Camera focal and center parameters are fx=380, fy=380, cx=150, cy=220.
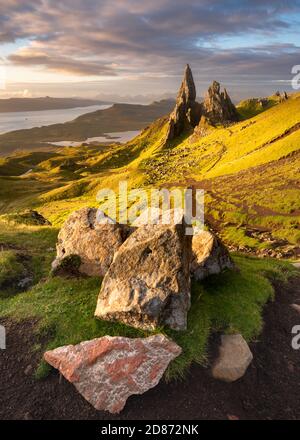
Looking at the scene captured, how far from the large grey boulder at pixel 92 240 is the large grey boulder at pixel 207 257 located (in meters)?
4.35

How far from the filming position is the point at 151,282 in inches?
677

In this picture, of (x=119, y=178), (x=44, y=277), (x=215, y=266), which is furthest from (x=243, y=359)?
(x=119, y=178)

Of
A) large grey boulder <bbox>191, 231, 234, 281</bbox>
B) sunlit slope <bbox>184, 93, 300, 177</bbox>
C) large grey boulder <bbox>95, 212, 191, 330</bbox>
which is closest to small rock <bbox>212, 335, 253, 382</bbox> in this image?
large grey boulder <bbox>95, 212, 191, 330</bbox>

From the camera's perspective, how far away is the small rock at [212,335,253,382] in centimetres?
1535

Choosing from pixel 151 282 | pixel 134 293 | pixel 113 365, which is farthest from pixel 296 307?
pixel 113 365

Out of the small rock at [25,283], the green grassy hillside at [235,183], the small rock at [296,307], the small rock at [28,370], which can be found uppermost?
the small rock at [28,370]

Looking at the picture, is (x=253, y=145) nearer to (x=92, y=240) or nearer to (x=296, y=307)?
(x=296, y=307)

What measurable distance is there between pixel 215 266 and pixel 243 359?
7001 mm

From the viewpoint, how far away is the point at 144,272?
17547mm

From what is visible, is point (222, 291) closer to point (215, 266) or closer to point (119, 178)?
point (215, 266)

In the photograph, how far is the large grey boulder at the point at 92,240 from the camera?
2211 centimetres

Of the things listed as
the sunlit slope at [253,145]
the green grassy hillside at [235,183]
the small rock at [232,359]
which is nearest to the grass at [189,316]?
the small rock at [232,359]

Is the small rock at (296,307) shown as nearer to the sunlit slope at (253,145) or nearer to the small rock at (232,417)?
the small rock at (232,417)
